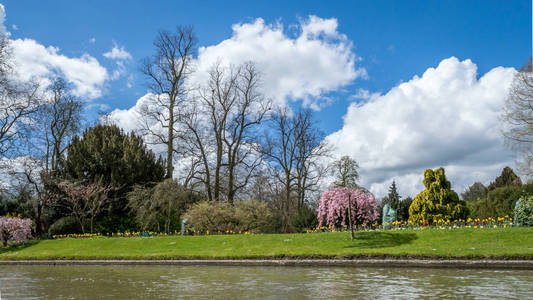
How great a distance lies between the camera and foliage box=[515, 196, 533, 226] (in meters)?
17.8

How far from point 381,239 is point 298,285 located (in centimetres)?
887

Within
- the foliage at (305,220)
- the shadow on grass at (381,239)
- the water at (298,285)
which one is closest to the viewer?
the water at (298,285)

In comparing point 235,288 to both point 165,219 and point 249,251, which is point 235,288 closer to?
Answer: point 249,251

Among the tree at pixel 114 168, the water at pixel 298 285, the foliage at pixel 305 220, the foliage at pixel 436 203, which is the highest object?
the tree at pixel 114 168

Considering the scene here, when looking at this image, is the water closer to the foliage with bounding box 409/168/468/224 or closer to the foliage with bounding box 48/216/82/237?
the foliage with bounding box 409/168/468/224

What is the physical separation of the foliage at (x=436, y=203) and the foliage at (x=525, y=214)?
10.9 feet

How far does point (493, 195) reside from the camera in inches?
1125

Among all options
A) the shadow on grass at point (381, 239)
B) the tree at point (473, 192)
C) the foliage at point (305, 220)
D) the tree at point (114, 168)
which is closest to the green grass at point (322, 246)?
the shadow on grass at point (381, 239)

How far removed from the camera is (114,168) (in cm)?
3241

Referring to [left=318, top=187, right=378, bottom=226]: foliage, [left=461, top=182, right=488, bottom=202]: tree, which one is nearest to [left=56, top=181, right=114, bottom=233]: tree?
[left=318, top=187, right=378, bottom=226]: foliage

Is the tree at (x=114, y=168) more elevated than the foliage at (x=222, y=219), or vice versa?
the tree at (x=114, y=168)

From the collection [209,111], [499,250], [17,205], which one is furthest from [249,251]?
[17,205]

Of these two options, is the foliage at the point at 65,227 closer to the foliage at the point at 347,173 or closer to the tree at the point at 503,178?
the foliage at the point at 347,173

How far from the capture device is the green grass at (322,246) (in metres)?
14.3
